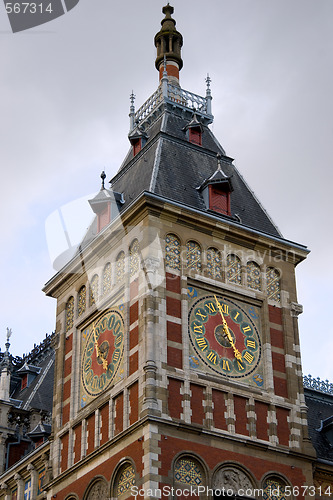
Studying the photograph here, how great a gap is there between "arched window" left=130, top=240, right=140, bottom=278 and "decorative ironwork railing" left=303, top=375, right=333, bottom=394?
39.2 feet

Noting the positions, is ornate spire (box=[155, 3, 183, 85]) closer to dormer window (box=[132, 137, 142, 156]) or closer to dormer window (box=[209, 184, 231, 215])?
dormer window (box=[132, 137, 142, 156])

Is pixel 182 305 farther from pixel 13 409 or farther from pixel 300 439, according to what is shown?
pixel 13 409

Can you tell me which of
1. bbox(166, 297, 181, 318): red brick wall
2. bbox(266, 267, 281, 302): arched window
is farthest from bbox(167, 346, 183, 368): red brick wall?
bbox(266, 267, 281, 302): arched window

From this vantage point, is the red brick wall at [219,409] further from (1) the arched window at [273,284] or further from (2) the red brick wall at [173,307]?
(1) the arched window at [273,284]

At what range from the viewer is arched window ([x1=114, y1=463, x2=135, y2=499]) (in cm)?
3988

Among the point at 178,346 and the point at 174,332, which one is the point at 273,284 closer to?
the point at 174,332

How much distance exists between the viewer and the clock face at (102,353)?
4388cm

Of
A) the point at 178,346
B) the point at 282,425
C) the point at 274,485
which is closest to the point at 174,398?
the point at 178,346

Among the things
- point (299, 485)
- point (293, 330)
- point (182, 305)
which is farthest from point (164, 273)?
point (299, 485)

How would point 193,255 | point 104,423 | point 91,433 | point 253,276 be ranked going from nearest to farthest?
point 104,423, point 91,433, point 193,255, point 253,276

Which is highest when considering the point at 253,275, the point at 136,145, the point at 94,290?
the point at 136,145

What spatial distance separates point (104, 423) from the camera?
42969 millimetres

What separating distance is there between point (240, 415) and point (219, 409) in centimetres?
102

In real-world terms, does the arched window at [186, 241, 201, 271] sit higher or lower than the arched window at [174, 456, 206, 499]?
higher
